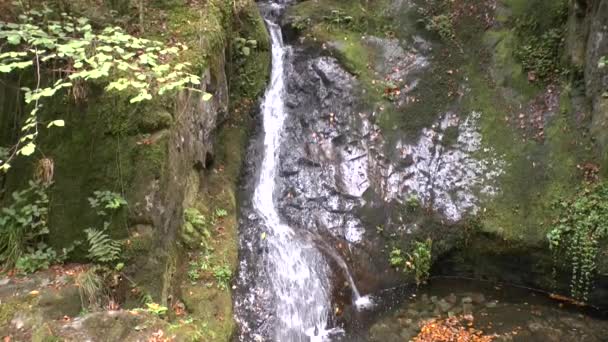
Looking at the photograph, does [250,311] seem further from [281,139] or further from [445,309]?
[281,139]

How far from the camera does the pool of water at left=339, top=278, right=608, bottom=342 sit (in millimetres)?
6633

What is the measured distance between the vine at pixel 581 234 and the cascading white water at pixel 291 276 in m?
3.60

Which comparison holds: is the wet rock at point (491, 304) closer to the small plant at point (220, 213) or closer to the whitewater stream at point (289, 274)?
the whitewater stream at point (289, 274)

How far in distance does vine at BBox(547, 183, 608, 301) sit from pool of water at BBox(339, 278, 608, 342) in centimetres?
47

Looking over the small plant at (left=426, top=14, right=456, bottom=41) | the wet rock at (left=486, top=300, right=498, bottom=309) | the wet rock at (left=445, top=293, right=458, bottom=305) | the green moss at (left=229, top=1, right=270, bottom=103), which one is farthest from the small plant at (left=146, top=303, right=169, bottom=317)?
the small plant at (left=426, top=14, right=456, bottom=41)

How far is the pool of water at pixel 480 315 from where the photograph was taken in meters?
6.63

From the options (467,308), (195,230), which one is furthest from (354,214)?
(195,230)

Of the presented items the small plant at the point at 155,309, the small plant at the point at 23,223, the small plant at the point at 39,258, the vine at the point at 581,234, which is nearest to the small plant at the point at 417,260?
the vine at the point at 581,234

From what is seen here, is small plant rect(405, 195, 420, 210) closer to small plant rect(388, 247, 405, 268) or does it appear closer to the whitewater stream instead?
small plant rect(388, 247, 405, 268)

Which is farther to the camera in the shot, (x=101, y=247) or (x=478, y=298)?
(x=478, y=298)

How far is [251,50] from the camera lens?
9.86m

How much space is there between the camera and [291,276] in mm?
7371

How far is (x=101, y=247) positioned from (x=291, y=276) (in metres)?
3.07

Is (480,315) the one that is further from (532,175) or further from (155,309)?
(155,309)
